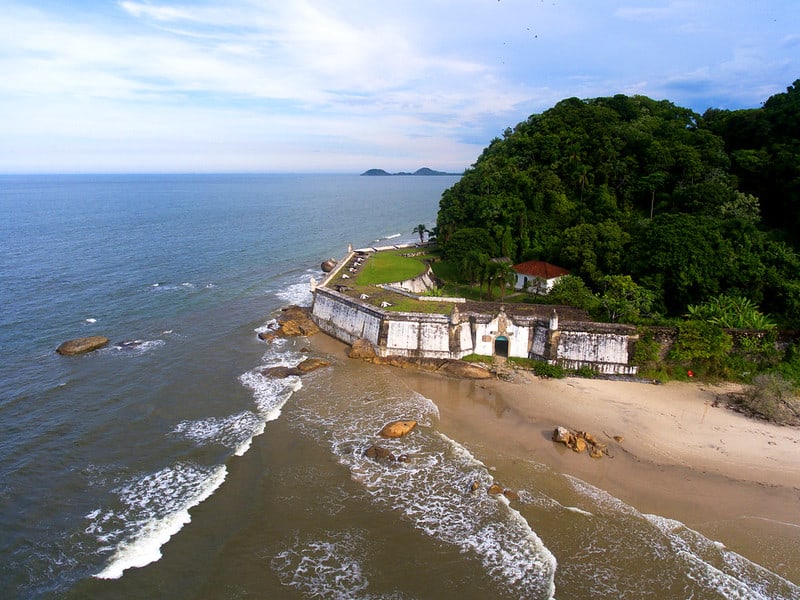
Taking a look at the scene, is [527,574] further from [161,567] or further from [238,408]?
[238,408]

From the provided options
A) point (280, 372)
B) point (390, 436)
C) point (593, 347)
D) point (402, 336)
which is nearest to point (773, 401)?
point (593, 347)

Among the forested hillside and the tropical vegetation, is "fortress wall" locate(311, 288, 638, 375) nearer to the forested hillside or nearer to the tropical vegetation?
the tropical vegetation

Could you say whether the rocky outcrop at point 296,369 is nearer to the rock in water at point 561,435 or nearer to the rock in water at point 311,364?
the rock in water at point 311,364

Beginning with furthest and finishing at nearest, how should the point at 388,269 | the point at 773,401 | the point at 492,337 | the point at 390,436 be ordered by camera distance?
the point at 388,269 → the point at 492,337 → the point at 773,401 → the point at 390,436

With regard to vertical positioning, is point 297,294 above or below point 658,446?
above

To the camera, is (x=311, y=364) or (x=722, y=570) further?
(x=311, y=364)

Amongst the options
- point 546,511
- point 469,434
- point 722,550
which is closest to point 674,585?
point 722,550

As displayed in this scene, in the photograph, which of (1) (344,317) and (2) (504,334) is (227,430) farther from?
(2) (504,334)
